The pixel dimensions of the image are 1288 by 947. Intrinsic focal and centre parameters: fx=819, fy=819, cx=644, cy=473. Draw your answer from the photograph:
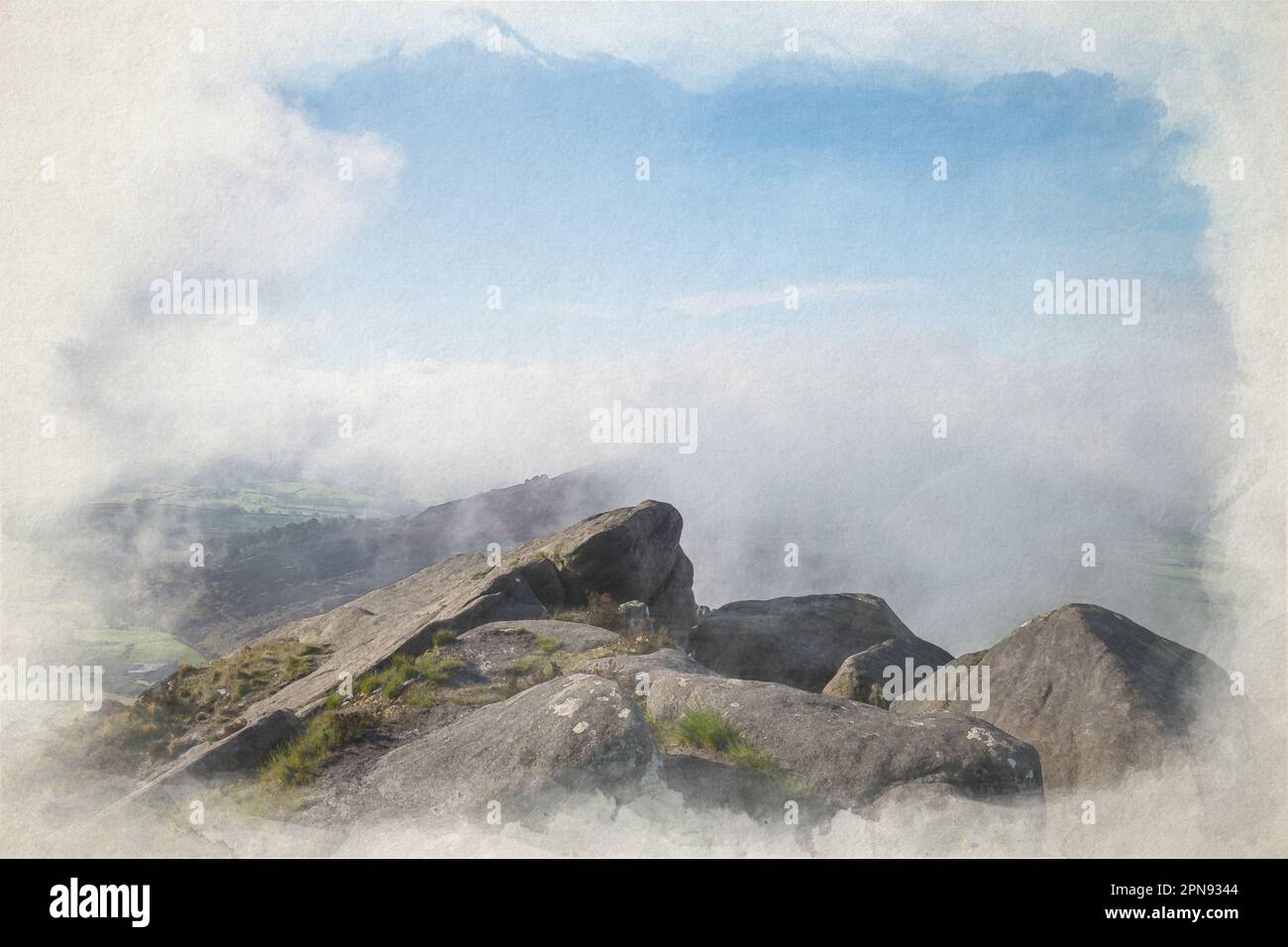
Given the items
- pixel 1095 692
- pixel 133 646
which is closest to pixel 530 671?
pixel 1095 692

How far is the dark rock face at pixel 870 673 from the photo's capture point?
1506cm

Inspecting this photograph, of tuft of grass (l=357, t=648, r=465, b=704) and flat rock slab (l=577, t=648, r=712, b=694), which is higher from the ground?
flat rock slab (l=577, t=648, r=712, b=694)

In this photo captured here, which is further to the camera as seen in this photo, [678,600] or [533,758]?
[678,600]

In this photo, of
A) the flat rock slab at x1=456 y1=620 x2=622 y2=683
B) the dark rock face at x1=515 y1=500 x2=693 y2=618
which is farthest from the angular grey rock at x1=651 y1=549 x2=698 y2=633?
the flat rock slab at x1=456 y1=620 x2=622 y2=683

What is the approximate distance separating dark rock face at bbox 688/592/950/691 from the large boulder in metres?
1.99

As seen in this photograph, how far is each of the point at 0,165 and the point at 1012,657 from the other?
68.7 feet

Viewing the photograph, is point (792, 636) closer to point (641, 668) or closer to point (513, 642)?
point (513, 642)

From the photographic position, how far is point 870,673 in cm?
1545

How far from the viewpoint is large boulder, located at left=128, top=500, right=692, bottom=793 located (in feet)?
48.7

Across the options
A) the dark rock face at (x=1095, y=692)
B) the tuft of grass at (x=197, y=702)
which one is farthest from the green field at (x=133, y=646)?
the dark rock face at (x=1095, y=692)

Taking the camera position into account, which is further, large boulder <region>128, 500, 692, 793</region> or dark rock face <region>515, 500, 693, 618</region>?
dark rock face <region>515, 500, 693, 618</region>

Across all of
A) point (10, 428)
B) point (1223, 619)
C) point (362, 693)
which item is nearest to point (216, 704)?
point (362, 693)

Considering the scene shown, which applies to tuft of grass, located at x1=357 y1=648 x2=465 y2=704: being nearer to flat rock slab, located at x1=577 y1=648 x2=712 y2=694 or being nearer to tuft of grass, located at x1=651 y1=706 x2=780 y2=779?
flat rock slab, located at x1=577 y1=648 x2=712 y2=694

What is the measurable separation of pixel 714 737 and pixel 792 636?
37.4 ft
